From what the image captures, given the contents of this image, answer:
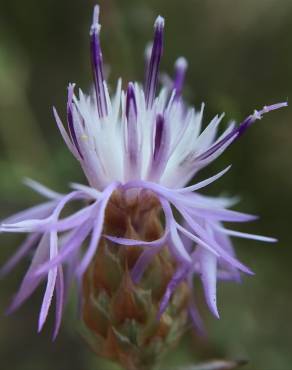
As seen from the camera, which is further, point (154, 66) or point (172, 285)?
point (154, 66)

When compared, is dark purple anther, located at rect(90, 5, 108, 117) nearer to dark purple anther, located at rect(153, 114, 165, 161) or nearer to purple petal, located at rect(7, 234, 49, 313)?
dark purple anther, located at rect(153, 114, 165, 161)

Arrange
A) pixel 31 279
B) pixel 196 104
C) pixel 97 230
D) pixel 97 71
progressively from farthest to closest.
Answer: pixel 196 104 < pixel 97 71 < pixel 31 279 < pixel 97 230

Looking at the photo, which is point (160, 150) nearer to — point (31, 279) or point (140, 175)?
point (140, 175)

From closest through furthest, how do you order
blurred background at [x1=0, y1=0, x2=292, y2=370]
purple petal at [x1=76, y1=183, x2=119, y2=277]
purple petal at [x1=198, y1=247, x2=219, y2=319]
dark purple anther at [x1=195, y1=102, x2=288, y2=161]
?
purple petal at [x1=76, y1=183, x2=119, y2=277] < purple petal at [x1=198, y1=247, x2=219, y2=319] < dark purple anther at [x1=195, y1=102, x2=288, y2=161] < blurred background at [x1=0, y1=0, x2=292, y2=370]

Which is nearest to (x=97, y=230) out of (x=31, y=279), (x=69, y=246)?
(x=69, y=246)

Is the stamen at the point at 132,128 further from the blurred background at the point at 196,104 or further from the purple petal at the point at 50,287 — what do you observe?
the blurred background at the point at 196,104

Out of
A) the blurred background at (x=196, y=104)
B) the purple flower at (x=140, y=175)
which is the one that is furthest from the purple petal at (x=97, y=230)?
the blurred background at (x=196, y=104)

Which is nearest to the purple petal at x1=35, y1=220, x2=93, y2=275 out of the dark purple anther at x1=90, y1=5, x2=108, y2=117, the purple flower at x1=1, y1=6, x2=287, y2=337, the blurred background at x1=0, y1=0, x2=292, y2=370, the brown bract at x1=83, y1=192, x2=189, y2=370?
the purple flower at x1=1, y1=6, x2=287, y2=337
